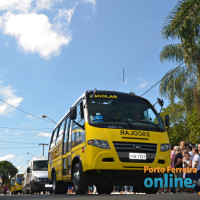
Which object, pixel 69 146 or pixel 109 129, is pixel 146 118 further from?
pixel 69 146

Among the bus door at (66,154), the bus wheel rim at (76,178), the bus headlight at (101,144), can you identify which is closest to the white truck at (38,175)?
the bus door at (66,154)

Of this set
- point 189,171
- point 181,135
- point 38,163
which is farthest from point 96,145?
point 181,135

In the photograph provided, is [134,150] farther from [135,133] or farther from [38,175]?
[38,175]

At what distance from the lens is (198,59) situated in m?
25.0

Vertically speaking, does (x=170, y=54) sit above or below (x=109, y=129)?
above

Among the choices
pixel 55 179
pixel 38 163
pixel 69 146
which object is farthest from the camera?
pixel 38 163

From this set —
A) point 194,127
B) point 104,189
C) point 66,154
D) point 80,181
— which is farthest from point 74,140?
point 194,127

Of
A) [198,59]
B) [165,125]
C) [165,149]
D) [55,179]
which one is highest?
[198,59]

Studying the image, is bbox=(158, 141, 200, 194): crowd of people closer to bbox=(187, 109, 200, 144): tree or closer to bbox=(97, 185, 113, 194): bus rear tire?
bbox=(97, 185, 113, 194): bus rear tire

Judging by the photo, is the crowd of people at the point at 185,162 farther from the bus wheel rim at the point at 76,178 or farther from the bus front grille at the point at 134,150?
the bus wheel rim at the point at 76,178

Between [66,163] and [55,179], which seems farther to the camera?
[55,179]

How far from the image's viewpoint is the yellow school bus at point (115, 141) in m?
9.27

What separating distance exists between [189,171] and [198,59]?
1436 centimetres

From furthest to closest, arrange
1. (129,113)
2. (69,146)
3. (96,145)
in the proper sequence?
(69,146)
(129,113)
(96,145)
